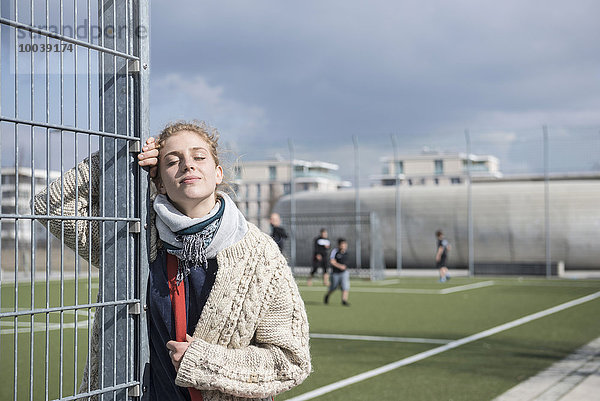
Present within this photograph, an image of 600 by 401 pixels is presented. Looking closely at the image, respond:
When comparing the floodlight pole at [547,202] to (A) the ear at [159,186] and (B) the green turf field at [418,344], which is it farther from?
(A) the ear at [159,186]

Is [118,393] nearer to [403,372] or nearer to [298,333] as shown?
[298,333]

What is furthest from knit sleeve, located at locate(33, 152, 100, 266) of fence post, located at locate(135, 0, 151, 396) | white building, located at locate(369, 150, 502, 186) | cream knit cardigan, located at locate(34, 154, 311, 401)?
white building, located at locate(369, 150, 502, 186)

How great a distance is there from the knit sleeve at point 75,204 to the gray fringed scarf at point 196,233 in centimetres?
24

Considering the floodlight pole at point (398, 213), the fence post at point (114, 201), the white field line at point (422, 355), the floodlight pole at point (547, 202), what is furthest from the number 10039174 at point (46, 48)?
the floodlight pole at point (398, 213)

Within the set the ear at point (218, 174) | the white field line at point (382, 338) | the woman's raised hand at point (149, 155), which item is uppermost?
the woman's raised hand at point (149, 155)

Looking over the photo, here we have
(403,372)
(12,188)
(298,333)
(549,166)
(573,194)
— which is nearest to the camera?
(12,188)

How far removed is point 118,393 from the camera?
2.54 meters

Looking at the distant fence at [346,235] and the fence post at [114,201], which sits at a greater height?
the fence post at [114,201]

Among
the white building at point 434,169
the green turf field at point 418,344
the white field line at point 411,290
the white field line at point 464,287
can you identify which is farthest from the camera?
the white building at point 434,169

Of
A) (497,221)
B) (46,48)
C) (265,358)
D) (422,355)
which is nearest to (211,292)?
(265,358)

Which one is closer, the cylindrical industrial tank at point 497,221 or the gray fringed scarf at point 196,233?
the gray fringed scarf at point 196,233

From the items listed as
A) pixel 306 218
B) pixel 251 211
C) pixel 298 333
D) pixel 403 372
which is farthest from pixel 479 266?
pixel 298 333

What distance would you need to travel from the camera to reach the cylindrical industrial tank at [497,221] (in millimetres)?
30031

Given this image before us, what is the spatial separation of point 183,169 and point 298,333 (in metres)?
0.64
